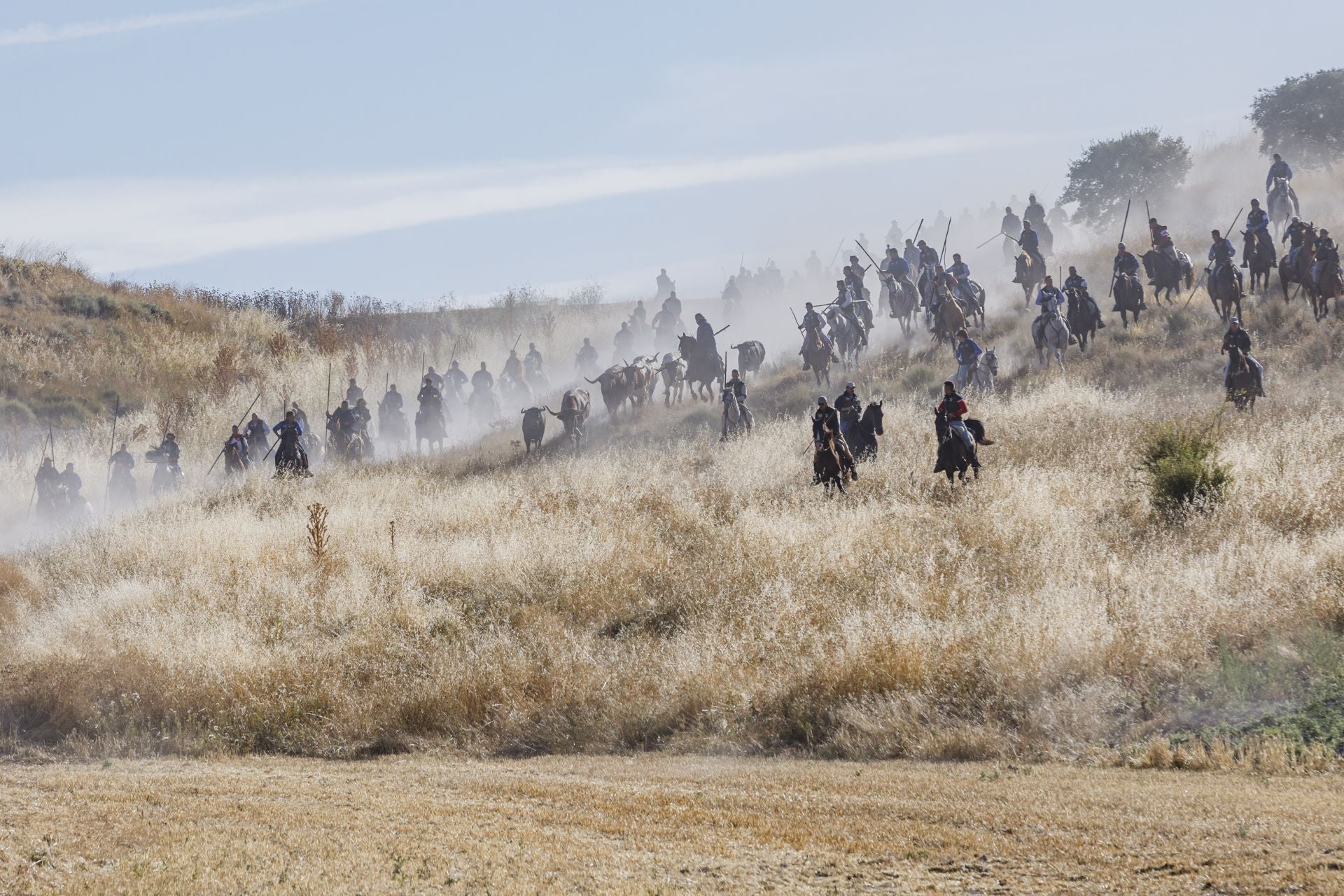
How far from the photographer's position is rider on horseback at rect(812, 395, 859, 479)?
15984mm

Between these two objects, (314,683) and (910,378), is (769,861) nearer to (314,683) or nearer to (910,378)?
(314,683)

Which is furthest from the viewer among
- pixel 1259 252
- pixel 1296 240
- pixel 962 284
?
pixel 962 284

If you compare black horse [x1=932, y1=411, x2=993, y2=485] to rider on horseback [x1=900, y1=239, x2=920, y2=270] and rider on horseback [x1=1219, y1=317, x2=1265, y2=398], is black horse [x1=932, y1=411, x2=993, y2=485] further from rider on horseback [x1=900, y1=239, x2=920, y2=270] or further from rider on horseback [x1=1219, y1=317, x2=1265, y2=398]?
rider on horseback [x1=900, y1=239, x2=920, y2=270]

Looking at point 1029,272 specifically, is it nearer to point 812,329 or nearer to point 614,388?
point 812,329

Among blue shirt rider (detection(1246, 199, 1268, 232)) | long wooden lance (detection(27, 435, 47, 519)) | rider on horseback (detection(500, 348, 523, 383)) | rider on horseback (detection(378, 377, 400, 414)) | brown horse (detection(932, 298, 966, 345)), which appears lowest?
long wooden lance (detection(27, 435, 47, 519))

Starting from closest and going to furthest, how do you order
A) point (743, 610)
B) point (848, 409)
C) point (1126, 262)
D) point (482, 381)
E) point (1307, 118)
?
1. point (743, 610)
2. point (848, 409)
3. point (1126, 262)
4. point (482, 381)
5. point (1307, 118)

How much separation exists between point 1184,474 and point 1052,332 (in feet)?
34.1

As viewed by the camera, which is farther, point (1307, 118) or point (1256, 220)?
point (1307, 118)

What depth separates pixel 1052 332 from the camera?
23031mm

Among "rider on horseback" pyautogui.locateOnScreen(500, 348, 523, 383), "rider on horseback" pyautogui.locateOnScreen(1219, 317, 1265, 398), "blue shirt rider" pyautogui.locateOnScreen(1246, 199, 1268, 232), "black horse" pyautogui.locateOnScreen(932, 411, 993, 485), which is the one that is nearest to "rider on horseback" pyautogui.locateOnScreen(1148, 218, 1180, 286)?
"blue shirt rider" pyautogui.locateOnScreen(1246, 199, 1268, 232)

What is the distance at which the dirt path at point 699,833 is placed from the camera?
4.93 metres

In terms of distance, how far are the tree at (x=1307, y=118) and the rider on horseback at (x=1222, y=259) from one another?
78.5 feet

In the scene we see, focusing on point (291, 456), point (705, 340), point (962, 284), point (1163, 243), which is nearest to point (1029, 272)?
point (962, 284)

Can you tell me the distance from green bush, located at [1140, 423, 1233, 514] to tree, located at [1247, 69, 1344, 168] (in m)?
35.2
